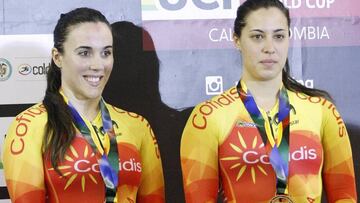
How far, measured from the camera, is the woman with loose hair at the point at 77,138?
2.46m

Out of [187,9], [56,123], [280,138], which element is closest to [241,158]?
[280,138]

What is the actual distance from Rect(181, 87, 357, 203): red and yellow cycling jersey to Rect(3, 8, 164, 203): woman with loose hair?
23 cm

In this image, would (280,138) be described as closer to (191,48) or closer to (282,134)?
(282,134)

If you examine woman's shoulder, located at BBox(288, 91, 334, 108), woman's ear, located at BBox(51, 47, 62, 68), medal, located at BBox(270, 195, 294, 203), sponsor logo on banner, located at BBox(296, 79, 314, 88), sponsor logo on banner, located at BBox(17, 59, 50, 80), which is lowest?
medal, located at BBox(270, 195, 294, 203)

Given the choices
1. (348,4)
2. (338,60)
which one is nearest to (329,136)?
(338,60)

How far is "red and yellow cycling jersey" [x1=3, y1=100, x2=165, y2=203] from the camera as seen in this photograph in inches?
96.6

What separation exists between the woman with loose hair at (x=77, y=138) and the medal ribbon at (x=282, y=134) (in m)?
0.44

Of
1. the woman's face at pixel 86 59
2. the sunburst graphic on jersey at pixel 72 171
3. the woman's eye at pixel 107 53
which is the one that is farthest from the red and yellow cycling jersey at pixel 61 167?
the woman's eye at pixel 107 53

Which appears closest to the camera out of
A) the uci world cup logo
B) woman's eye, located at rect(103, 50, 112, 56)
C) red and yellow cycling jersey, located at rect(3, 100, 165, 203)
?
red and yellow cycling jersey, located at rect(3, 100, 165, 203)

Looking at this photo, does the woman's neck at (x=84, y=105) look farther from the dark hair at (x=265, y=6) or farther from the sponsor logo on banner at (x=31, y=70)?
the dark hair at (x=265, y=6)

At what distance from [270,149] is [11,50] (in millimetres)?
1278

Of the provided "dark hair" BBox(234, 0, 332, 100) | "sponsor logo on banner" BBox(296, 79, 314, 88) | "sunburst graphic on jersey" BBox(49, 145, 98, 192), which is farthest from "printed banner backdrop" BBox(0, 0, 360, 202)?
"sunburst graphic on jersey" BBox(49, 145, 98, 192)

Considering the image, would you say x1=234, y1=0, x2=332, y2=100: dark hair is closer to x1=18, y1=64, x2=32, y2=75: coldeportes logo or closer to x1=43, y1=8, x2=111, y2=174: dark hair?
x1=43, y1=8, x2=111, y2=174: dark hair

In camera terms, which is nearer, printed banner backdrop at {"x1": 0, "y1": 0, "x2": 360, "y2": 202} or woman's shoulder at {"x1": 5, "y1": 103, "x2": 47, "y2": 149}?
woman's shoulder at {"x1": 5, "y1": 103, "x2": 47, "y2": 149}
